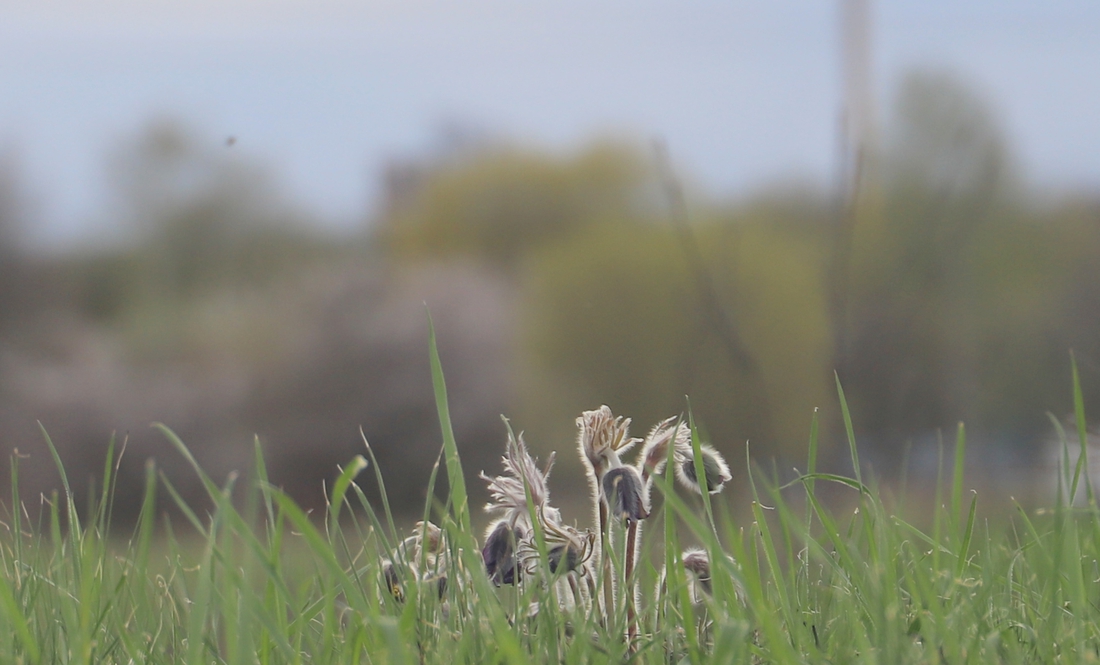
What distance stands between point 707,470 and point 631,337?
1596 cm

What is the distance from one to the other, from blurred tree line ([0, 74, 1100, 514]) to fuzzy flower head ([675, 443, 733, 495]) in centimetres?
1327

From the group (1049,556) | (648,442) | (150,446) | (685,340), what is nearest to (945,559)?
(1049,556)

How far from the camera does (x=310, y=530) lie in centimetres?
82

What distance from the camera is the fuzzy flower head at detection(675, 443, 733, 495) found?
1252 millimetres

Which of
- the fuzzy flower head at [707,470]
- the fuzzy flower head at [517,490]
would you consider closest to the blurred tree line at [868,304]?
the fuzzy flower head at [707,470]

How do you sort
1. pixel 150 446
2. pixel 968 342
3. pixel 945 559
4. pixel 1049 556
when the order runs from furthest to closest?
pixel 968 342, pixel 150 446, pixel 945 559, pixel 1049 556

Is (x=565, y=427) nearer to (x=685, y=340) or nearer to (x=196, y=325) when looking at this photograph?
(x=685, y=340)

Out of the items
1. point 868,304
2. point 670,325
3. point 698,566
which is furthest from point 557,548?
point 670,325

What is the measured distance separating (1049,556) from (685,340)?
1569 centimetres

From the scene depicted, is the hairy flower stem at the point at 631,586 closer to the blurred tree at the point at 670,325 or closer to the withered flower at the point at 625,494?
the withered flower at the point at 625,494

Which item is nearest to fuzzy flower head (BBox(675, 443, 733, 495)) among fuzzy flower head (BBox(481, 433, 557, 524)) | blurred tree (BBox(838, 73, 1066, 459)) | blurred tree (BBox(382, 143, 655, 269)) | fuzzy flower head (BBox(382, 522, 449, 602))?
fuzzy flower head (BBox(481, 433, 557, 524))

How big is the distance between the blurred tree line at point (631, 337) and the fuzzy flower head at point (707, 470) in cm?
1327

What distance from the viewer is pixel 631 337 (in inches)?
677

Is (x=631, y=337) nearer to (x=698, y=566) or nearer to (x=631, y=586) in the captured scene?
(x=698, y=566)
